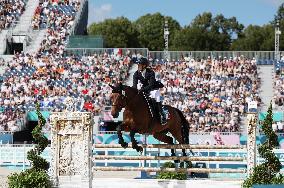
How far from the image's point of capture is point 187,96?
37469 millimetres

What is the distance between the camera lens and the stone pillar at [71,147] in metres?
14.6

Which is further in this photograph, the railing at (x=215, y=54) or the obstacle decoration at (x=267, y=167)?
Result: the railing at (x=215, y=54)

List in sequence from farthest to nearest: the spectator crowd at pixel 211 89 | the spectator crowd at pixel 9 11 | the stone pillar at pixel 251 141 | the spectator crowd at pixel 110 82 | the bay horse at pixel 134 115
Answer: the spectator crowd at pixel 9 11, the spectator crowd at pixel 110 82, the spectator crowd at pixel 211 89, the bay horse at pixel 134 115, the stone pillar at pixel 251 141

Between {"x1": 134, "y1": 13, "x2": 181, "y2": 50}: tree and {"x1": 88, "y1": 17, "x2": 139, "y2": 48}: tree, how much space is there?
1.30 metres

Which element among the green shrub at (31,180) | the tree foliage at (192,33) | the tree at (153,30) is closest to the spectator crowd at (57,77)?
the green shrub at (31,180)

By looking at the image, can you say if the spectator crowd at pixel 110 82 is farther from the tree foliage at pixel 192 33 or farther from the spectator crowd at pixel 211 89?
the tree foliage at pixel 192 33

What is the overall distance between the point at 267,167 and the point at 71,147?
398cm

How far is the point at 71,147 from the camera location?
14703 millimetres

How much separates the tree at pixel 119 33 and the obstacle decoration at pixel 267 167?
7499 centimetres

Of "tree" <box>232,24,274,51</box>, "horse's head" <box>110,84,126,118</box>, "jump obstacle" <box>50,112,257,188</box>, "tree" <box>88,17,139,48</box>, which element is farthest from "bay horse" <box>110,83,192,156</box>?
"tree" <box>88,17,139,48</box>

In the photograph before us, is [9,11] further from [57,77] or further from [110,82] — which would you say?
[110,82]

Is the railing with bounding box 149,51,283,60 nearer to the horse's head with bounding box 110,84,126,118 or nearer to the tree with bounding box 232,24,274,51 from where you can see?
the horse's head with bounding box 110,84,126,118

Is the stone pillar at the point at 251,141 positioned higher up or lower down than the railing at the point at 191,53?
lower down

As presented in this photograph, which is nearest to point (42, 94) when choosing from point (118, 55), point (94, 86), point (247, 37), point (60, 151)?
point (94, 86)
